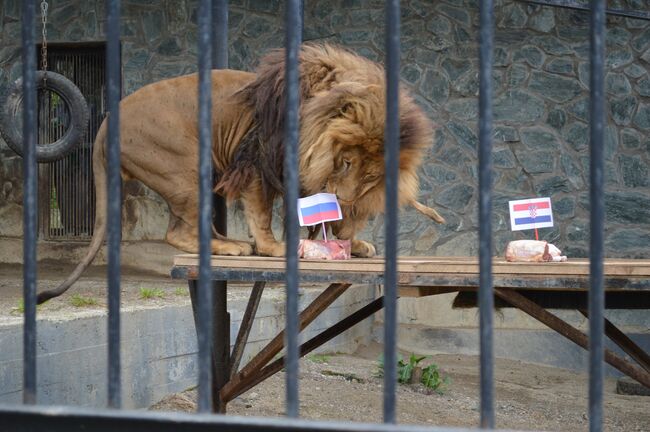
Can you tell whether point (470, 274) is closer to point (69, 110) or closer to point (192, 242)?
point (192, 242)

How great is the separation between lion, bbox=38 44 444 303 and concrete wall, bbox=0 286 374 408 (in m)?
0.75

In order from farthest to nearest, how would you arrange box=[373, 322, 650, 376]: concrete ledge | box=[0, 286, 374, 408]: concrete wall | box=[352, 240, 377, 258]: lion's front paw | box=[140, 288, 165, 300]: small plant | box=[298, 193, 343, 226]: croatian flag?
box=[373, 322, 650, 376]: concrete ledge → box=[140, 288, 165, 300]: small plant → box=[0, 286, 374, 408]: concrete wall → box=[352, 240, 377, 258]: lion's front paw → box=[298, 193, 343, 226]: croatian flag

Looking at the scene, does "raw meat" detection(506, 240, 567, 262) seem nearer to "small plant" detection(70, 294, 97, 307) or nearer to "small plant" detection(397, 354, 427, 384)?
"small plant" detection(70, 294, 97, 307)

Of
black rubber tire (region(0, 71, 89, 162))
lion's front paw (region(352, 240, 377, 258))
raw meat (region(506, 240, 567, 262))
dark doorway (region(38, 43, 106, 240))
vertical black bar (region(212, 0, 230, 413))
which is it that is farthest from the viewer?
dark doorway (region(38, 43, 106, 240))

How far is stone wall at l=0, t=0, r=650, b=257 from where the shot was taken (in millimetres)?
7652

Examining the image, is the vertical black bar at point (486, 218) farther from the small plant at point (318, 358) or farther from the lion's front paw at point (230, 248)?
the small plant at point (318, 358)

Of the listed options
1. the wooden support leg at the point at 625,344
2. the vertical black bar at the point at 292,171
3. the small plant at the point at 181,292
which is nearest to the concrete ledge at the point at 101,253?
the small plant at the point at 181,292

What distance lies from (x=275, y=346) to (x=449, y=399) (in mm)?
2727

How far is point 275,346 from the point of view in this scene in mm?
3764

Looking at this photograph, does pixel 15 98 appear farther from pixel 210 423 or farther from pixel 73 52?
pixel 210 423

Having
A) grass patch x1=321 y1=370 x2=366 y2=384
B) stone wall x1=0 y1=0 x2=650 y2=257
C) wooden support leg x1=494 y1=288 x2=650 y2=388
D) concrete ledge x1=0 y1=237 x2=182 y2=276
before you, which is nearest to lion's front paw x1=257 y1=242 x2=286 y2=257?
wooden support leg x1=494 y1=288 x2=650 y2=388

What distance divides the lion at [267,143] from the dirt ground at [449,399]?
178 centimetres

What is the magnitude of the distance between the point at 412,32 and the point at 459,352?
101 inches

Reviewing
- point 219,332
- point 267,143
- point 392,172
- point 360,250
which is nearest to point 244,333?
point 219,332
